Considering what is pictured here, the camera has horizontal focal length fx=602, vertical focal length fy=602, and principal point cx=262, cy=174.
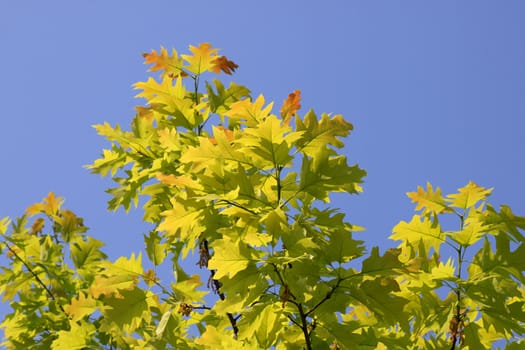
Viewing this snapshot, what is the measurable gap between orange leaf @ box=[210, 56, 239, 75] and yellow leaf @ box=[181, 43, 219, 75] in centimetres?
6

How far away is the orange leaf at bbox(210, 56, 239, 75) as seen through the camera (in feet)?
14.8

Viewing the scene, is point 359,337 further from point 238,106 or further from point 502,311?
point 238,106

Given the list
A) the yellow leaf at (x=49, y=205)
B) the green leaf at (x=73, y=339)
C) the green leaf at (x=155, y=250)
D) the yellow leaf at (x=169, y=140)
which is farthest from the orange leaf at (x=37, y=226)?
the green leaf at (x=155, y=250)

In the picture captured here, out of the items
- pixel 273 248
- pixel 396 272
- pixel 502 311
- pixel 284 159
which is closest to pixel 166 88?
pixel 284 159

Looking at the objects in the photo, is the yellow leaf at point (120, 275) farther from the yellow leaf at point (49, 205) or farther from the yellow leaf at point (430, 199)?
the yellow leaf at point (49, 205)

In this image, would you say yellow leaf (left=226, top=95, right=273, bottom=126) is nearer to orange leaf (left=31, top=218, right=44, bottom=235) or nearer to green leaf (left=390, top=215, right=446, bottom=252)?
green leaf (left=390, top=215, right=446, bottom=252)

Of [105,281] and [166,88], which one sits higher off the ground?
[166,88]

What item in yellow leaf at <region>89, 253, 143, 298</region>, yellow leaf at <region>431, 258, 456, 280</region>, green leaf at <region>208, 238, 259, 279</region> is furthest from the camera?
yellow leaf at <region>89, 253, 143, 298</region>

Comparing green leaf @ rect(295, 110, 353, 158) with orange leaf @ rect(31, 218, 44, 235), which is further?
orange leaf @ rect(31, 218, 44, 235)

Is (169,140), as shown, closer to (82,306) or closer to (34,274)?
(82,306)

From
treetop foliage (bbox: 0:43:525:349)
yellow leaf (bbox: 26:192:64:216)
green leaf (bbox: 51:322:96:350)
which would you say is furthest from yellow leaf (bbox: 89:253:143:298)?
yellow leaf (bbox: 26:192:64:216)

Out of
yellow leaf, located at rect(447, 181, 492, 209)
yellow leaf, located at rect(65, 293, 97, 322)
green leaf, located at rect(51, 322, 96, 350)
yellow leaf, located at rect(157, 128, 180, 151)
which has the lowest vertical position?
green leaf, located at rect(51, 322, 96, 350)

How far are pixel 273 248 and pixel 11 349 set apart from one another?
3.55 meters

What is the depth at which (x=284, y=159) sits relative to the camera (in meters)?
2.75
